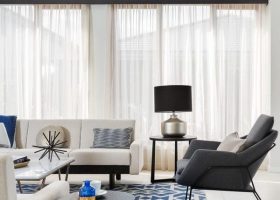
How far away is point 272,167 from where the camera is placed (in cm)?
582

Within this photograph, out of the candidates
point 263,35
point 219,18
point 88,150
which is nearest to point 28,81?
point 88,150

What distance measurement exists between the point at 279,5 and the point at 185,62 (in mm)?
1558

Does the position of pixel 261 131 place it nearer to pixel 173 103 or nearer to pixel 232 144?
pixel 232 144

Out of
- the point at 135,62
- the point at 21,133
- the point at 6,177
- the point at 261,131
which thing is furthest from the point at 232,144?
the point at 21,133

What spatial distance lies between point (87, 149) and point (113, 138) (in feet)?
1.18

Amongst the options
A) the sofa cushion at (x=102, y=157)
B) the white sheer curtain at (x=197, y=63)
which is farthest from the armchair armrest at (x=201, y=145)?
the white sheer curtain at (x=197, y=63)

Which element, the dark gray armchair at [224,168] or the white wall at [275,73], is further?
the white wall at [275,73]

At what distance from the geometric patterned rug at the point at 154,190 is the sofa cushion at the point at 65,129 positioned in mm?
705

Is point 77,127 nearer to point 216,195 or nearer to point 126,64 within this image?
point 126,64

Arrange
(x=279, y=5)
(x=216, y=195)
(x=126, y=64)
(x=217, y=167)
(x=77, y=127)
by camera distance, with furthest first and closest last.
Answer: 1. (x=126, y=64)
2. (x=279, y=5)
3. (x=77, y=127)
4. (x=216, y=195)
5. (x=217, y=167)

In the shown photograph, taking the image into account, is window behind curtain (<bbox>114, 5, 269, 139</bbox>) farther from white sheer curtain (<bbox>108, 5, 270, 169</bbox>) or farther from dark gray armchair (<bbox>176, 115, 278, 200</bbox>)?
dark gray armchair (<bbox>176, 115, 278, 200</bbox>)

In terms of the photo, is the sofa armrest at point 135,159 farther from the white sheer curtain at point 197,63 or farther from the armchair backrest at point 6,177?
the armchair backrest at point 6,177

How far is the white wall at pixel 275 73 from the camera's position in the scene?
19.1 feet

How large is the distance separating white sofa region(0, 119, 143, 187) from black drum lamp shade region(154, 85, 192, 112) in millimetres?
567
